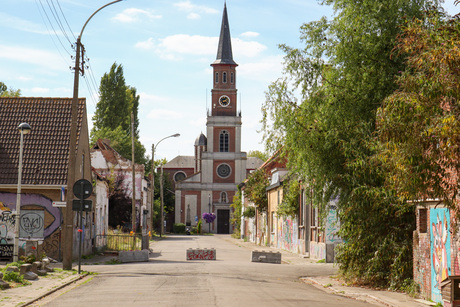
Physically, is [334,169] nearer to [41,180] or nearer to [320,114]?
[320,114]

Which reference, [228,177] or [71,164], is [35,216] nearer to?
[71,164]

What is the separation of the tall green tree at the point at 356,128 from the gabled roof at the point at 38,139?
39.9 feet

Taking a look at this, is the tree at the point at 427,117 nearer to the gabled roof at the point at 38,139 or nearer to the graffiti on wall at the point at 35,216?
the graffiti on wall at the point at 35,216

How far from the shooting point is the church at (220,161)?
94.0 metres

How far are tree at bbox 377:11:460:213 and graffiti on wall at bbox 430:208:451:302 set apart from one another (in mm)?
2619

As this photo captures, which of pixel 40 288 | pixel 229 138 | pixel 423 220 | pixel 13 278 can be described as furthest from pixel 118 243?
pixel 229 138

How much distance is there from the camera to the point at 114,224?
54.0 m

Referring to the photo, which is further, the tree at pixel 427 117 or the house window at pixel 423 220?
the house window at pixel 423 220

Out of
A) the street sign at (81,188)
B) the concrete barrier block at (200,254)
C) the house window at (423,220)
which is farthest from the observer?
the concrete barrier block at (200,254)

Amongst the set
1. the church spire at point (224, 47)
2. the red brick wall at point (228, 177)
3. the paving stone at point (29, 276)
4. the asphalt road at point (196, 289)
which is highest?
the church spire at point (224, 47)

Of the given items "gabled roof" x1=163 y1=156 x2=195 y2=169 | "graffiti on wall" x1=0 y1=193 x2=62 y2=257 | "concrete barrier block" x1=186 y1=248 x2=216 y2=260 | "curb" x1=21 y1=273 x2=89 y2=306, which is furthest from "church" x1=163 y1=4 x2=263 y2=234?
"curb" x1=21 y1=273 x2=89 y2=306

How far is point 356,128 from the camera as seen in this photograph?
17.4m

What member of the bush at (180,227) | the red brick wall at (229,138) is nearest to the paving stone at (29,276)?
the bush at (180,227)

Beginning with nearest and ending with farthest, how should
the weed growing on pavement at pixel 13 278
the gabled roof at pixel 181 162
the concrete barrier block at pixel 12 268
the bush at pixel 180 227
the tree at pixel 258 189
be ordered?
the weed growing on pavement at pixel 13 278, the concrete barrier block at pixel 12 268, the tree at pixel 258 189, the bush at pixel 180 227, the gabled roof at pixel 181 162
